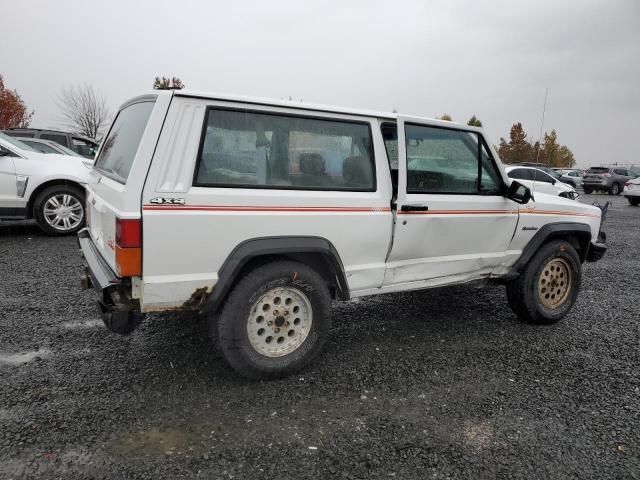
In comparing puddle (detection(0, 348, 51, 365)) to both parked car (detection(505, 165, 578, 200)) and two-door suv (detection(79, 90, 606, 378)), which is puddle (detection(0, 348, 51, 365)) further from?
parked car (detection(505, 165, 578, 200))

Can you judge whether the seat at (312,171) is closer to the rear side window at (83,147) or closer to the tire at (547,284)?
the tire at (547,284)

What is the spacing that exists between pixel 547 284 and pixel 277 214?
2873 mm

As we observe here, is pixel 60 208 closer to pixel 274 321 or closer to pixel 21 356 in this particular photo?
pixel 21 356

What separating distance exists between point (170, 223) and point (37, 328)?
2.15 metres

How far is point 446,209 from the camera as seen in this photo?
12.2ft

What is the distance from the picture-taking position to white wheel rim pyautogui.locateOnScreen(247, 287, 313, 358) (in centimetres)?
315

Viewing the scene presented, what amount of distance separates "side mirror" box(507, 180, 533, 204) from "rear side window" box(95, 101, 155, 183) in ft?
9.59

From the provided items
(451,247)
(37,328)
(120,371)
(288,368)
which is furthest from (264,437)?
(37,328)

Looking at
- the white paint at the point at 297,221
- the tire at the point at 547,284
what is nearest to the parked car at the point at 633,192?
the tire at the point at 547,284

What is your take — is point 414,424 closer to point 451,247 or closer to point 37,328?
point 451,247

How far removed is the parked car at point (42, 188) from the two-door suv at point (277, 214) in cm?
428

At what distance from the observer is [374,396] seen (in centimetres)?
312

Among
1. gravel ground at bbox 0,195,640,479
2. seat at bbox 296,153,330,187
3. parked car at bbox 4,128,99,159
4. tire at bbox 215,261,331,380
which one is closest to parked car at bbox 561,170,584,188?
parked car at bbox 4,128,99,159

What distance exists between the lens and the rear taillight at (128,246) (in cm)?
266
